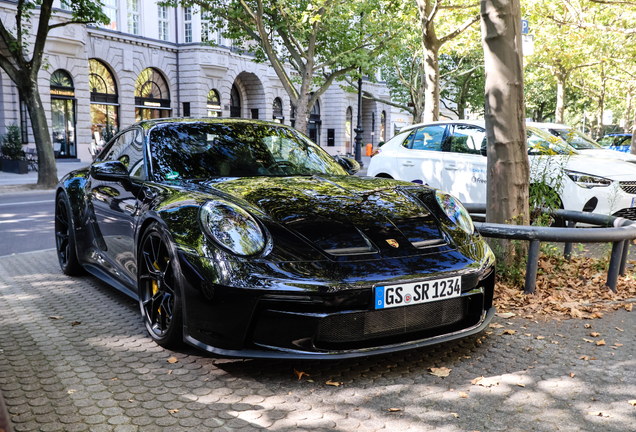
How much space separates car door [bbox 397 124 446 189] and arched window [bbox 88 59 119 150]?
22811 mm

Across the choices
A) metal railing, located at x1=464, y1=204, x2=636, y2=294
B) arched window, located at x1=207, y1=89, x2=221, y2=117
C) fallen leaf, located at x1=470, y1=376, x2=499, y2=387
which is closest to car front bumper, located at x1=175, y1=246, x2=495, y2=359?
fallen leaf, located at x1=470, y1=376, x2=499, y2=387

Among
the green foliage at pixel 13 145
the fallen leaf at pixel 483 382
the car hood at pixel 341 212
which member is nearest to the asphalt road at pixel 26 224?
the car hood at pixel 341 212

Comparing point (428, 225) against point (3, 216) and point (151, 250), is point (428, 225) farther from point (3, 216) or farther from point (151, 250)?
point (3, 216)

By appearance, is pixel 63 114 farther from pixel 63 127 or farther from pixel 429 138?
pixel 429 138

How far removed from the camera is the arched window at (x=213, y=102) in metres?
35.0

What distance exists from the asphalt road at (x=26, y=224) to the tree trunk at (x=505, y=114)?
5.38m

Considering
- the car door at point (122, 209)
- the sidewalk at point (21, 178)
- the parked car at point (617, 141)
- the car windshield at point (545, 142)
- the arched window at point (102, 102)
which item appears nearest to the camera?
the car door at point (122, 209)

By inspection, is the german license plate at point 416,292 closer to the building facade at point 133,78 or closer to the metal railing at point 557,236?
the metal railing at point 557,236

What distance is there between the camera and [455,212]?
3875 millimetres

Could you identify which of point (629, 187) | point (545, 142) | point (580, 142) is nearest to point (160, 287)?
point (545, 142)

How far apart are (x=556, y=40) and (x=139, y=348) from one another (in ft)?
77.6

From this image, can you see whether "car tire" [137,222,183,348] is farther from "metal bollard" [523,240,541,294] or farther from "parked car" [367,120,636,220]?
"parked car" [367,120,636,220]

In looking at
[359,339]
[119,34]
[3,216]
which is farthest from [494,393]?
[119,34]

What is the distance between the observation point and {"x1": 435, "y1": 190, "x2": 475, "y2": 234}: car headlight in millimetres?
3775
